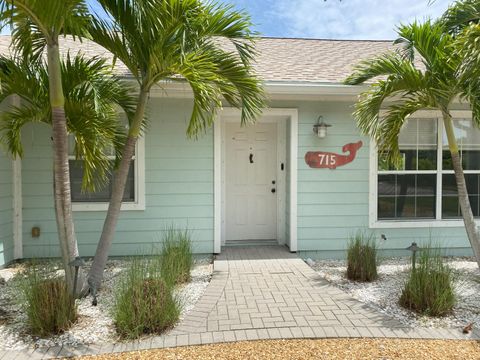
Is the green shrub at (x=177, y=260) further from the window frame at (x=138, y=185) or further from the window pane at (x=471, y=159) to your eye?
the window pane at (x=471, y=159)

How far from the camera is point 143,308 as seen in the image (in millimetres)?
3029

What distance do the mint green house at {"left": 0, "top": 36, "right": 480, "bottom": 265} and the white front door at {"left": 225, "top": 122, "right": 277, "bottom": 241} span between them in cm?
2

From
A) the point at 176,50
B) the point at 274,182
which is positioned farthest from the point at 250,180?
the point at 176,50

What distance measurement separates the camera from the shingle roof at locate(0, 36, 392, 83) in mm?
5648

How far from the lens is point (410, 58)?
14.2 feet

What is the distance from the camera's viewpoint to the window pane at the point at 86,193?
215 inches

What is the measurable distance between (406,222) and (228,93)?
3860 millimetres

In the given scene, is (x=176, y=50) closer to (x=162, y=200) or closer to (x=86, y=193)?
(x=162, y=200)

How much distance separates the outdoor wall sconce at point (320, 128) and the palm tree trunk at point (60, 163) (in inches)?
147

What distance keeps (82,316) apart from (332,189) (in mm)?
4119

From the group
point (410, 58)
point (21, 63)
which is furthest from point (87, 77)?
point (410, 58)

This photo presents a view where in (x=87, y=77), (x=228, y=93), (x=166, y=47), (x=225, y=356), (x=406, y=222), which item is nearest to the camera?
(x=225, y=356)

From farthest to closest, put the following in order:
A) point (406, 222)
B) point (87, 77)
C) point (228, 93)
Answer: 1. point (406, 222)
2. point (228, 93)
3. point (87, 77)

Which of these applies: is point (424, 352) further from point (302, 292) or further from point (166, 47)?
point (166, 47)
